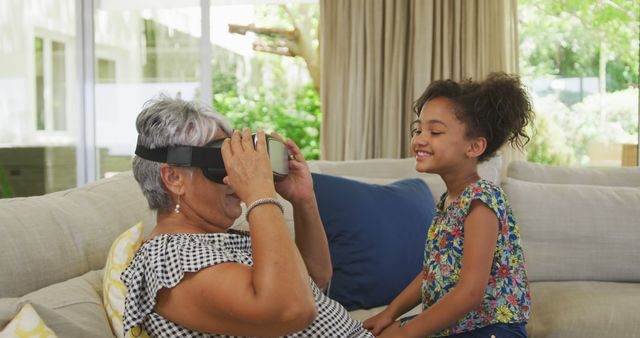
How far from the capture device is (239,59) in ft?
19.6

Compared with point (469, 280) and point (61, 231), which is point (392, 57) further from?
point (61, 231)

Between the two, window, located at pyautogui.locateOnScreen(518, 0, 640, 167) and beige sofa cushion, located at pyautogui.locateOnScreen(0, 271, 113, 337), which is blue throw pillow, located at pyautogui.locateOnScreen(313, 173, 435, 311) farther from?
window, located at pyautogui.locateOnScreen(518, 0, 640, 167)

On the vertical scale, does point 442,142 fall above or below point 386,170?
above

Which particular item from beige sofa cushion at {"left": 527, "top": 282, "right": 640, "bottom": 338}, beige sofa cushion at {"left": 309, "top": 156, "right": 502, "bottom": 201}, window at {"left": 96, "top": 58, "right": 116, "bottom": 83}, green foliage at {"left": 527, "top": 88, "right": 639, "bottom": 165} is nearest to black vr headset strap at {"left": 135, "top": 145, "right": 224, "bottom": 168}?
beige sofa cushion at {"left": 527, "top": 282, "right": 640, "bottom": 338}

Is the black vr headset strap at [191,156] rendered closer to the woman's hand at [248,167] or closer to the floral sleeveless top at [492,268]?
the woman's hand at [248,167]

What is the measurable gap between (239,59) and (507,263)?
447cm

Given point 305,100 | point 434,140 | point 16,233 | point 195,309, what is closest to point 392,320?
point 434,140

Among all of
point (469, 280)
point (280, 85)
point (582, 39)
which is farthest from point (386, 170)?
point (280, 85)

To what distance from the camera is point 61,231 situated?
1.69m

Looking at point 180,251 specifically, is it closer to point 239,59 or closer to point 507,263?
point 507,263

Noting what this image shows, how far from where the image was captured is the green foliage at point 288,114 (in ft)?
21.1

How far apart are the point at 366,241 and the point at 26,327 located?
4.57 ft

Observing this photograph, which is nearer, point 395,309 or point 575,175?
point 395,309

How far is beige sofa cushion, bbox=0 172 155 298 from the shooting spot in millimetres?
1520
